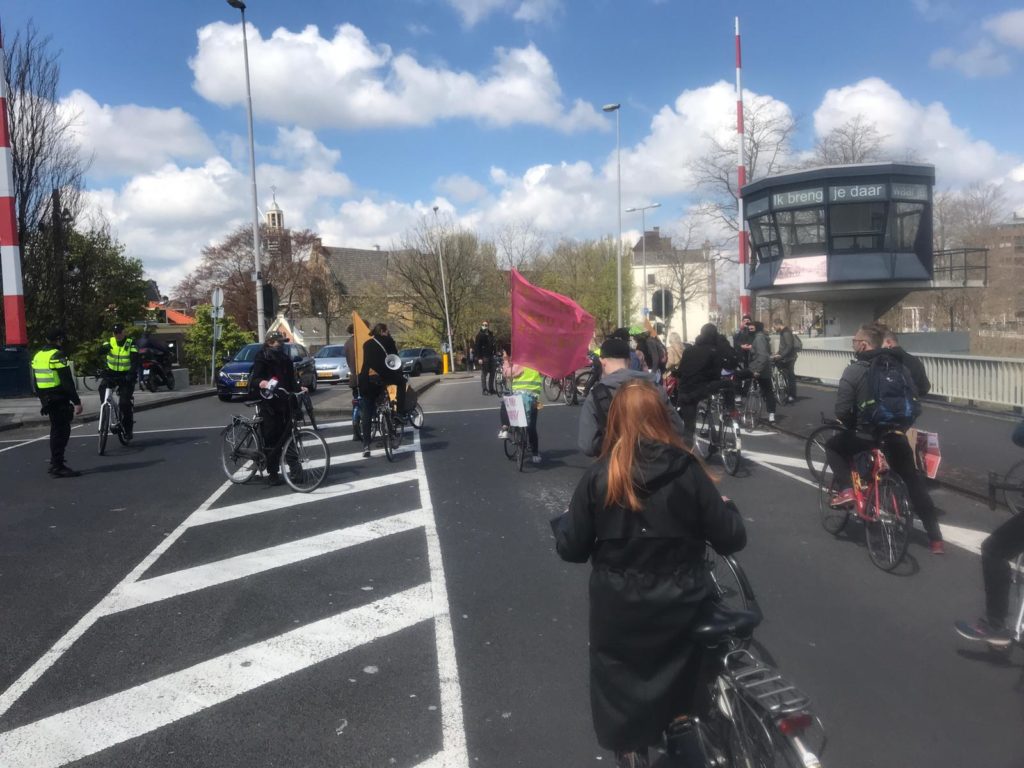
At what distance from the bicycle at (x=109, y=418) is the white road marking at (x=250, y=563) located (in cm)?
658

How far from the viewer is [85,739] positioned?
12.6ft

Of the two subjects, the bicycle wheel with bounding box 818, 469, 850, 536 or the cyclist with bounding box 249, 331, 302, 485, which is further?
the cyclist with bounding box 249, 331, 302, 485

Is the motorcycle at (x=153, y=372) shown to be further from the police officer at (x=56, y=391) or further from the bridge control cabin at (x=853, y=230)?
the bridge control cabin at (x=853, y=230)

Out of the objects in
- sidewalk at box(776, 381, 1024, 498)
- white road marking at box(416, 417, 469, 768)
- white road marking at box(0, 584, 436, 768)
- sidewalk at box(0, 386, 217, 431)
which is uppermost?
sidewalk at box(0, 386, 217, 431)

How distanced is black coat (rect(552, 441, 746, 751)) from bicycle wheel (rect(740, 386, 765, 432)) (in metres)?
12.2

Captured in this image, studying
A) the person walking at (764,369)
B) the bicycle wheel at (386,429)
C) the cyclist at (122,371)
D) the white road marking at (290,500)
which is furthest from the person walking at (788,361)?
the cyclist at (122,371)

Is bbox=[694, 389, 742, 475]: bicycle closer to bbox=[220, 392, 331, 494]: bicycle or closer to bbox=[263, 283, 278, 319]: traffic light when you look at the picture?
bbox=[220, 392, 331, 494]: bicycle

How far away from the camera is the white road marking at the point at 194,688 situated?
3.78 metres

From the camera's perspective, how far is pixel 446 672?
14.7ft

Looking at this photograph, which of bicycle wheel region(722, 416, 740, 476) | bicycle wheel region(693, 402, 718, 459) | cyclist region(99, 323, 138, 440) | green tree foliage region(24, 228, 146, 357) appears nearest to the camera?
bicycle wheel region(722, 416, 740, 476)

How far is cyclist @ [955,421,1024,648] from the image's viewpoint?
14.4ft

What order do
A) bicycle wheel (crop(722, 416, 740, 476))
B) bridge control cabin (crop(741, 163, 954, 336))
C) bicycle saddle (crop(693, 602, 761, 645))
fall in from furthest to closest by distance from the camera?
bridge control cabin (crop(741, 163, 954, 336)) → bicycle wheel (crop(722, 416, 740, 476)) → bicycle saddle (crop(693, 602, 761, 645))

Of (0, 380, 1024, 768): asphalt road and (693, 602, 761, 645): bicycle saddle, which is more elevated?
(693, 602, 761, 645): bicycle saddle

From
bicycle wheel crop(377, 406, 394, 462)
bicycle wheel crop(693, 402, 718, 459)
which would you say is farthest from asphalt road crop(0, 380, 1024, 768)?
bicycle wheel crop(377, 406, 394, 462)
